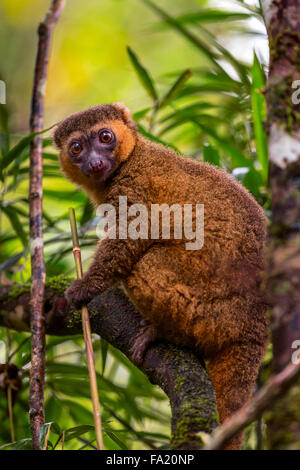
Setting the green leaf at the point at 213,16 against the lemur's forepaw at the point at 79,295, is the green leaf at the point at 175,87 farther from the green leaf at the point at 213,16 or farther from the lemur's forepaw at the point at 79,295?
the lemur's forepaw at the point at 79,295

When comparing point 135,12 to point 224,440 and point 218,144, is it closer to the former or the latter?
point 218,144

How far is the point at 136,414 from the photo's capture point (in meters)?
4.87

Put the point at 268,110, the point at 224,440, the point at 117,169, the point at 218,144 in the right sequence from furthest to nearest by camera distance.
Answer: the point at 218,144 → the point at 117,169 → the point at 268,110 → the point at 224,440

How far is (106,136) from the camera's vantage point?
4750 mm

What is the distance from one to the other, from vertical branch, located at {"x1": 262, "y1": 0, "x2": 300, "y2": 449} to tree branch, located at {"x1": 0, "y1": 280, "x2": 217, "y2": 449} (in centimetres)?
65

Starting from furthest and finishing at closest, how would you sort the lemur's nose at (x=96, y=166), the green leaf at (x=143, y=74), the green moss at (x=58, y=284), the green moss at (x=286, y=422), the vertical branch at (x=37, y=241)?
the green leaf at (x=143, y=74) < the green moss at (x=58, y=284) < the lemur's nose at (x=96, y=166) < the vertical branch at (x=37, y=241) < the green moss at (x=286, y=422)

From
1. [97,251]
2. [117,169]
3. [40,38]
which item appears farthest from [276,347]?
[40,38]

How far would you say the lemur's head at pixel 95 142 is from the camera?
459cm

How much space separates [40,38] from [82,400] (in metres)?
3.63
